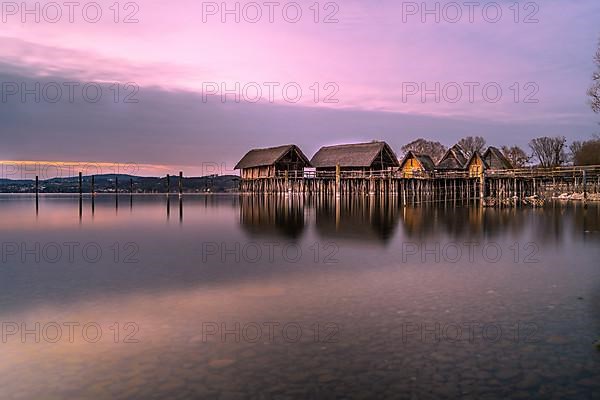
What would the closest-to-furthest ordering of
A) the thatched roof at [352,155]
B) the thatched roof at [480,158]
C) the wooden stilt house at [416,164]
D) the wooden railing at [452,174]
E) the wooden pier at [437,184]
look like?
the wooden railing at [452,174] < the wooden pier at [437,184] < the thatched roof at [480,158] < the wooden stilt house at [416,164] < the thatched roof at [352,155]

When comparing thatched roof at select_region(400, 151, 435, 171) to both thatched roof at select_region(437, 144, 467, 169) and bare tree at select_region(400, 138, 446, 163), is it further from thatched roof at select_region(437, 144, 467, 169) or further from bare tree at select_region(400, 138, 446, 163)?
bare tree at select_region(400, 138, 446, 163)

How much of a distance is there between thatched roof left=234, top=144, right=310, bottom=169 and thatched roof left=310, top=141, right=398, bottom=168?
8.29 ft

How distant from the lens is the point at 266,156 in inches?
2496

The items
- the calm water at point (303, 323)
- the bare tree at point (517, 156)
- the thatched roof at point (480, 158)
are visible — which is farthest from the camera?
the bare tree at point (517, 156)

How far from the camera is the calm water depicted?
16.1ft

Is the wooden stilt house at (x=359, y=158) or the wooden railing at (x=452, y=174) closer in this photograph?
the wooden railing at (x=452, y=174)

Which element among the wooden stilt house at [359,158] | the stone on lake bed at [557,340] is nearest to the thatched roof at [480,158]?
the wooden stilt house at [359,158]

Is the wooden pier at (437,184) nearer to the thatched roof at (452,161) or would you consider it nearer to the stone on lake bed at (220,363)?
the thatched roof at (452,161)

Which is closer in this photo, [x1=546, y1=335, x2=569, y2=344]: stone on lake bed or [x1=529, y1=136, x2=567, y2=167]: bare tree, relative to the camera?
[x1=546, y1=335, x2=569, y2=344]: stone on lake bed

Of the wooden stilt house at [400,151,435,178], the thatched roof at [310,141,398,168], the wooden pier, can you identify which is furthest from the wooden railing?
the thatched roof at [310,141,398,168]

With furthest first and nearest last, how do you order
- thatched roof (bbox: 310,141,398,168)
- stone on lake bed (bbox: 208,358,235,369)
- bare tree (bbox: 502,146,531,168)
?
1. bare tree (bbox: 502,146,531,168)
2. thatched roof (bbox: 310,141,398,168)
3. stone on lake bed (bbox: 208,358,235,369)

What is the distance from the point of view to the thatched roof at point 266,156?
60.3 m

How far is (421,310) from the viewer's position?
7.64m

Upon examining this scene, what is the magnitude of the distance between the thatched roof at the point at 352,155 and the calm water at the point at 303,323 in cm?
4156
